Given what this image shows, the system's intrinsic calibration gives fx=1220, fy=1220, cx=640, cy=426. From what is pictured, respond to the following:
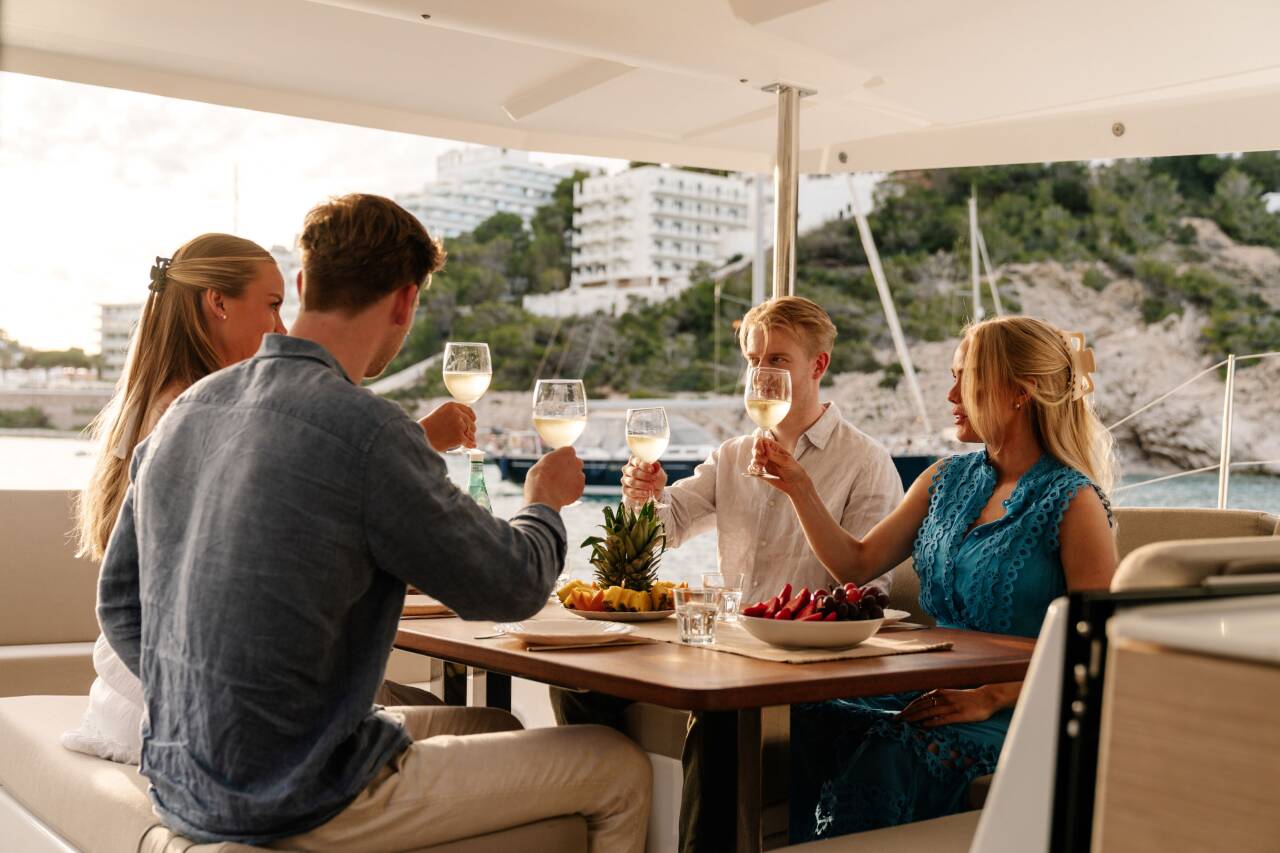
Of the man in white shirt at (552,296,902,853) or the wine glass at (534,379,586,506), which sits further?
the man in white shirt at (552,296,902,853)

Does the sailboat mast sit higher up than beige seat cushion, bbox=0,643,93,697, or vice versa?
the sailboat mast

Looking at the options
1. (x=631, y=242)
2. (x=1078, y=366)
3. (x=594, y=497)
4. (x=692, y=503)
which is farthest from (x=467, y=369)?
(x=631, y=242)

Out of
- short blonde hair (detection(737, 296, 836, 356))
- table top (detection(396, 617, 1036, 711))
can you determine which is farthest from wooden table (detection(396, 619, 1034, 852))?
short blonde hair (detection(737, 296, 836, 356))

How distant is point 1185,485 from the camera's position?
20.4 metres

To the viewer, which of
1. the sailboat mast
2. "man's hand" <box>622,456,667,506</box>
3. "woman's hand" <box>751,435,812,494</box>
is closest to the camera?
"woman's hand" <box>751,435,812,494</box>

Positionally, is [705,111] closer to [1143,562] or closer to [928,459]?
[1143,562]

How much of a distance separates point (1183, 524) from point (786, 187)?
1.66 meters

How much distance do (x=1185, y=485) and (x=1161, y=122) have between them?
18205 millimetres

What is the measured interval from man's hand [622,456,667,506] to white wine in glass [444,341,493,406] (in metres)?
0.35

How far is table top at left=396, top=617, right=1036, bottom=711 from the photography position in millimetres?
1534

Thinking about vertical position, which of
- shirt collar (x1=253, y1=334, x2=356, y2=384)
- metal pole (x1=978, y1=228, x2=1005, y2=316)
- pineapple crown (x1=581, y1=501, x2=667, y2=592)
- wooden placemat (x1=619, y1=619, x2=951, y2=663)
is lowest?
wooden placemat (x1=619, y1=619, x2=951, y2=663)

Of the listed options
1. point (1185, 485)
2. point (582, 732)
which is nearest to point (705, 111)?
point (582, 732)

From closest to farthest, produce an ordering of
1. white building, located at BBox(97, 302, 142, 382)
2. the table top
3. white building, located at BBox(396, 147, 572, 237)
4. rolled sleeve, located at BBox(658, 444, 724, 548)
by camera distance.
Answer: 1. the table top
2. rolled sleeve, located at BBox(658, 444, 724, 548)
3. white building, located at BBox(97, 302, 142, 382)
4. white building, located at BBox(396, 147, 572, 237)

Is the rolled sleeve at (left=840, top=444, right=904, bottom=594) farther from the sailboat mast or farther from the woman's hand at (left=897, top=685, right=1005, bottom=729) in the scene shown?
the sailboat mast
